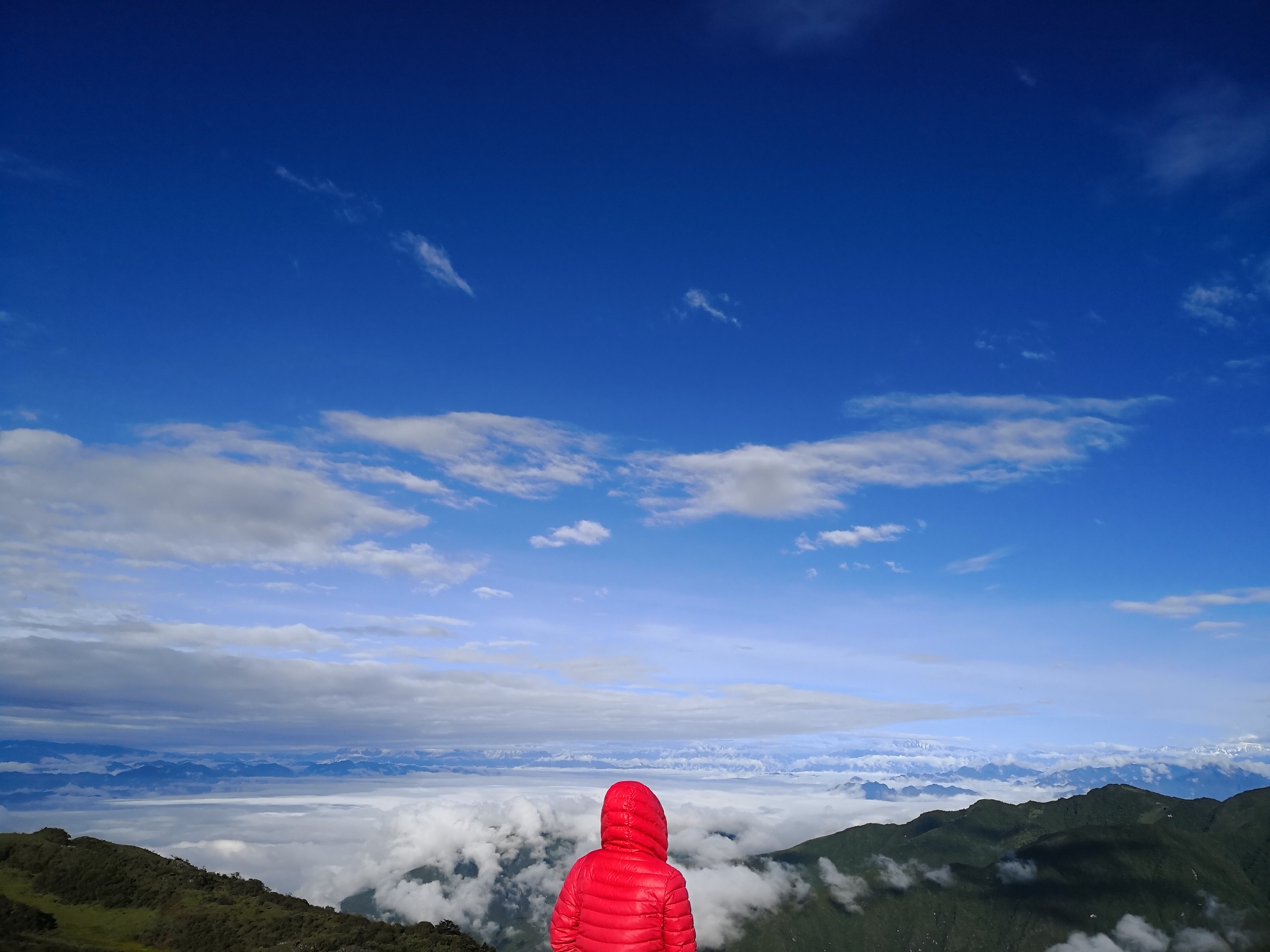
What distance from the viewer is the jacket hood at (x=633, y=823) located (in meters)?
10.2

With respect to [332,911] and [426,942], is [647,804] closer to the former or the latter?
[426,942]

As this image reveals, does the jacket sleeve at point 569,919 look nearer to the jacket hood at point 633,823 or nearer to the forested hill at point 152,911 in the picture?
the jacket hood at point 633,823

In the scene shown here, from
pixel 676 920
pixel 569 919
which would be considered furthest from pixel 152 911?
pixel 676 920

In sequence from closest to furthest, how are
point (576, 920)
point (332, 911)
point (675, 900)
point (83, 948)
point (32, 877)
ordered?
point (675, 900), point (576, 920), point (83, 948), point (32, 877), point (332, 911)

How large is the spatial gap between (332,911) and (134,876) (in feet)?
90.2

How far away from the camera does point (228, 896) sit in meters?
104

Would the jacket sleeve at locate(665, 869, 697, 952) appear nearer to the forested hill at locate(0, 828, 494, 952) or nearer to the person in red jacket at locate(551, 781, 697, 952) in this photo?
the person in red jacket at locate(551, 781, 697, 952)

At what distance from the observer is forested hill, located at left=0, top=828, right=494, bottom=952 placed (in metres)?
87.1

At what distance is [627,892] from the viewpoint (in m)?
9.71

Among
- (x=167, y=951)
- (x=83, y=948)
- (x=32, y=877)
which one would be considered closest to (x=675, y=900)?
(x=83, y=948)

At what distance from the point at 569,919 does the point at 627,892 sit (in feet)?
3.71

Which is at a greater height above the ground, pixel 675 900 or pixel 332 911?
pixel 675 900

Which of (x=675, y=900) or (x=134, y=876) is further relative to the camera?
(x=134, y=876)

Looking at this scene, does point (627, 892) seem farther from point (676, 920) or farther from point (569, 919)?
point (569, 919)
